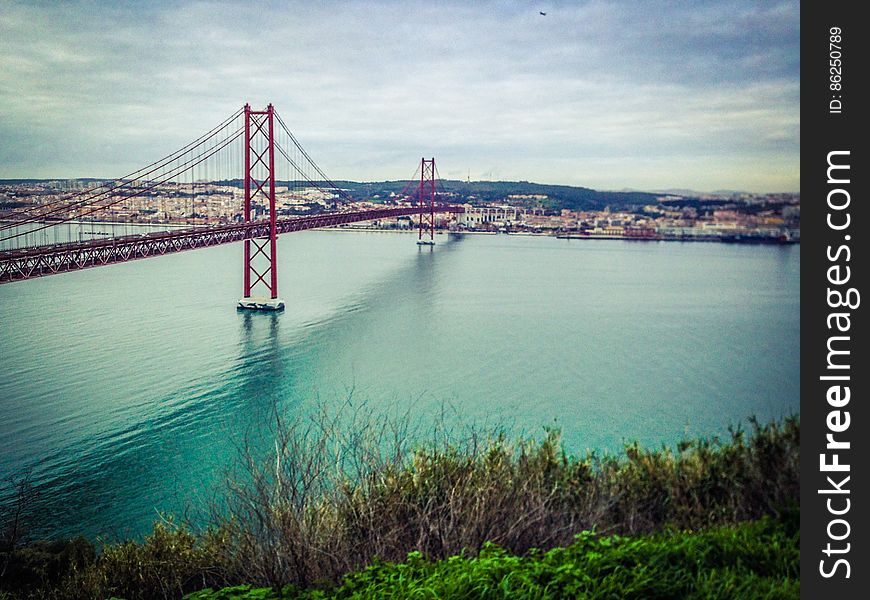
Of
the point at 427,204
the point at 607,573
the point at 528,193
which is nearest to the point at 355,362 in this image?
the point at 607,573

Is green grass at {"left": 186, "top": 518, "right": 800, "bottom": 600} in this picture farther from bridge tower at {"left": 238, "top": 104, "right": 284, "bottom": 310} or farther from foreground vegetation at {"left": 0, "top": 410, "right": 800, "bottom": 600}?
bridge tower at {"left": 238, "top": 104, "right": 284, "bottom": 310}

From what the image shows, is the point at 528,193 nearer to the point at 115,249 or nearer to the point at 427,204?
the point at 115,249

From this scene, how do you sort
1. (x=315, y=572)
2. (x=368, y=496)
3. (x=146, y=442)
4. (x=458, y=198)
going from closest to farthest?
(x=315, y=572), (x=368, y=496), (x=146, y=442), (x=458, y=198)

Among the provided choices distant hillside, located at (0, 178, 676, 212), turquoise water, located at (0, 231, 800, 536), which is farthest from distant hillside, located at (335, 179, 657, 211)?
turquoise water, located at (0, 231, 800, 536)

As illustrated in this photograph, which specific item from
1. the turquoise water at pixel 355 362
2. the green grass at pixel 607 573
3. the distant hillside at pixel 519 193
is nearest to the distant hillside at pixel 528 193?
the distant hillside at pixel 519 193

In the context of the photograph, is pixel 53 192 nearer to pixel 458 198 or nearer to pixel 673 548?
pixel 673 548

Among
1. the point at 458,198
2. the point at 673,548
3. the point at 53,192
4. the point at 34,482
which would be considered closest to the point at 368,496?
the point at 673,548

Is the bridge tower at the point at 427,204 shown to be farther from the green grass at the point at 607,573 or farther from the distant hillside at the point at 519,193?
the green grass at the point at 607,573
